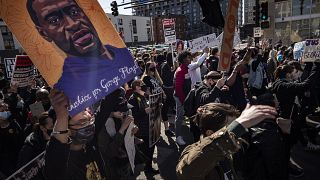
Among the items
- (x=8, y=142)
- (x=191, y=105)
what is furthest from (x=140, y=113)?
(x=8, y=142)

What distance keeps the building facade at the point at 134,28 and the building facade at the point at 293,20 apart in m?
58.9

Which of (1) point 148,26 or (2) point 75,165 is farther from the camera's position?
(1) point 148,26

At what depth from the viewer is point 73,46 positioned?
→ 6.86 ft

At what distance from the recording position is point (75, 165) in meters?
2.43

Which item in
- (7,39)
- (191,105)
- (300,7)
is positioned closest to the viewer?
(191,105)

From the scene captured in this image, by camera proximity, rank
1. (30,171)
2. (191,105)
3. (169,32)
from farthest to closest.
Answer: (169,32) < (191,105) < (30,171)

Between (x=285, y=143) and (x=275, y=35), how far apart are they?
4035 cm

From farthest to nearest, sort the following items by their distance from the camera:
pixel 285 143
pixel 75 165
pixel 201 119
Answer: pixel 285 143 < pixel 75 165 < pixel 201 119

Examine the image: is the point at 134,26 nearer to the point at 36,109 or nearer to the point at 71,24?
the point at 36,109

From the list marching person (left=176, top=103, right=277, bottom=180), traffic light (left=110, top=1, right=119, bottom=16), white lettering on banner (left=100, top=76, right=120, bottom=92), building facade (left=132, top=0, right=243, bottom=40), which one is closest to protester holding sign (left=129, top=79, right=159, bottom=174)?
white lettering on banner (left=100, top=76, right=120, bottom=92)

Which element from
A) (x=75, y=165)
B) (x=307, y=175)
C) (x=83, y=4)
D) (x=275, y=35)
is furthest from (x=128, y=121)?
(x=275, y=35)

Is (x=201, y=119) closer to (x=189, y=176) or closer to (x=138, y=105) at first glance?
(x=189, y=176)

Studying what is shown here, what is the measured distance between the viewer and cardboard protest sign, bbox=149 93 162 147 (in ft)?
17.2

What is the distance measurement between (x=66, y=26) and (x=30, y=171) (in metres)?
1.10
